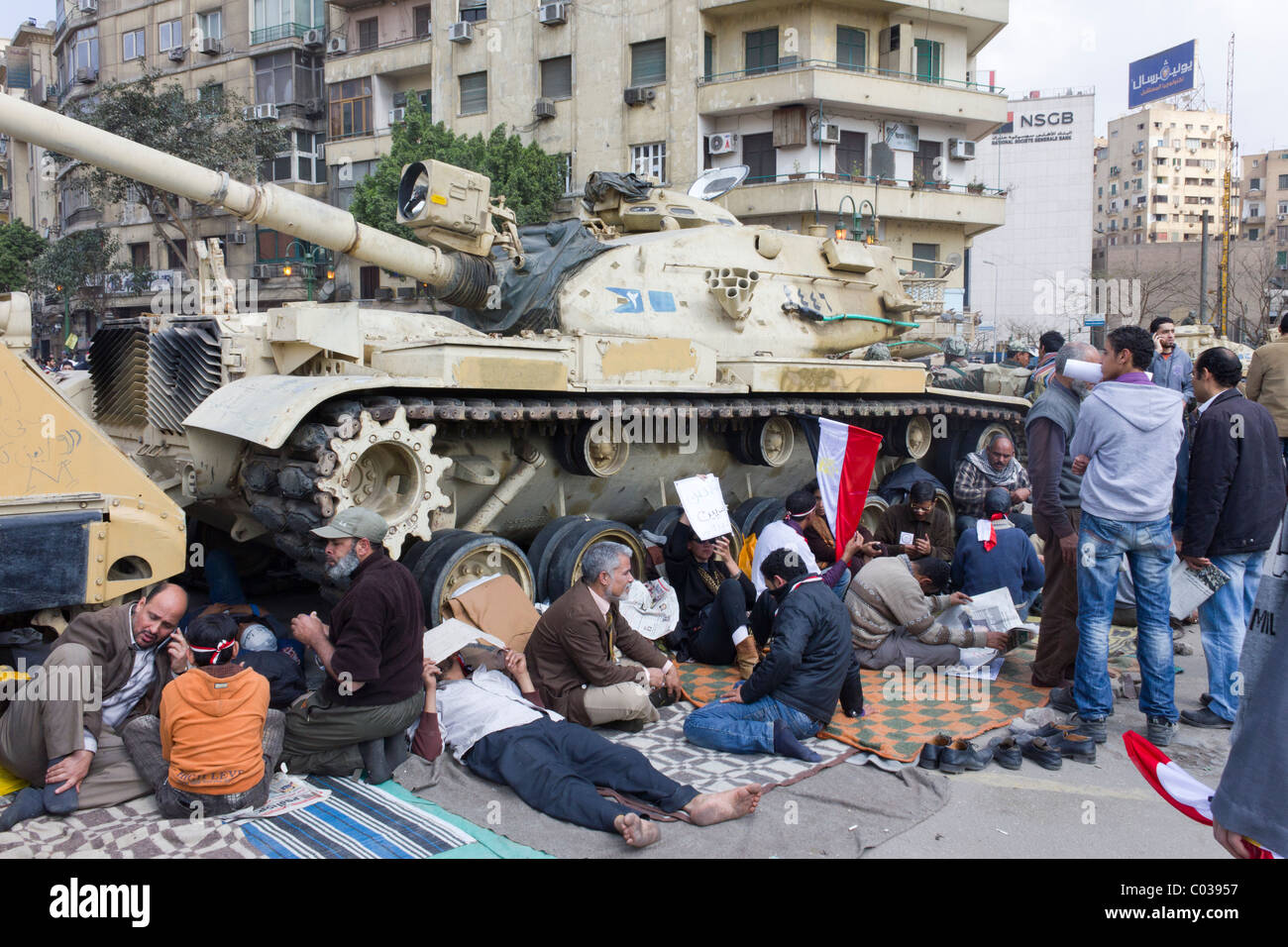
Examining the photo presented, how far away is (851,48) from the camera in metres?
30.1

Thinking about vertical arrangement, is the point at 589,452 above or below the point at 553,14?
below

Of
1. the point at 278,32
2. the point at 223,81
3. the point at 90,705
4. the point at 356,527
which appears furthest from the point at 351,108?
the point at 90,705

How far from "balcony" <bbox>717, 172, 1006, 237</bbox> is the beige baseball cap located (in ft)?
77.4

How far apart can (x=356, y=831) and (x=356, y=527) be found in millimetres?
1423

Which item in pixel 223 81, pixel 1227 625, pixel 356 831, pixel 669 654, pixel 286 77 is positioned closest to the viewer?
pixel 356 831

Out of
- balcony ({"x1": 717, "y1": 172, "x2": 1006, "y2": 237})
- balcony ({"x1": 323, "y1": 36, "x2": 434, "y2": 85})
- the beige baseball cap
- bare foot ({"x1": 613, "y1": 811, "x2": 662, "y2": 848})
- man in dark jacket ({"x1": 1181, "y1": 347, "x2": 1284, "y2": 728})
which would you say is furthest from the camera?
balcony ({"x1": 323, "y1": 36, "x2": 434, "y2": 85})

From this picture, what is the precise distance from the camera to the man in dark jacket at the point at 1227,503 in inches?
235

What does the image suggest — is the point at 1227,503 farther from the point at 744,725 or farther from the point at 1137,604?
the point at 744,725

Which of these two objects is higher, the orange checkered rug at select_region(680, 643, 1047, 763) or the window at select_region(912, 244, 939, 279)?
the window at select_region(912, 244, 939, 279)

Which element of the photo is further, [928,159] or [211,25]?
[211,25]

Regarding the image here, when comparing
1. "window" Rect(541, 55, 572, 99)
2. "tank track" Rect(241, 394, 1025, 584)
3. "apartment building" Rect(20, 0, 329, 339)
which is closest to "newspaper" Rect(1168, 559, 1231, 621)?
"tank track" Rect(241, 394, 1025, 584)

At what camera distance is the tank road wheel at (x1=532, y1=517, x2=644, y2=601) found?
25.8ft

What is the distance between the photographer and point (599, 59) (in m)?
30.5

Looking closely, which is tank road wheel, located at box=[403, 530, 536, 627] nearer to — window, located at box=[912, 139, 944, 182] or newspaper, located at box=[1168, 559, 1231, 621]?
newspaper, located at box=[1168, 559, 1231, 621]
